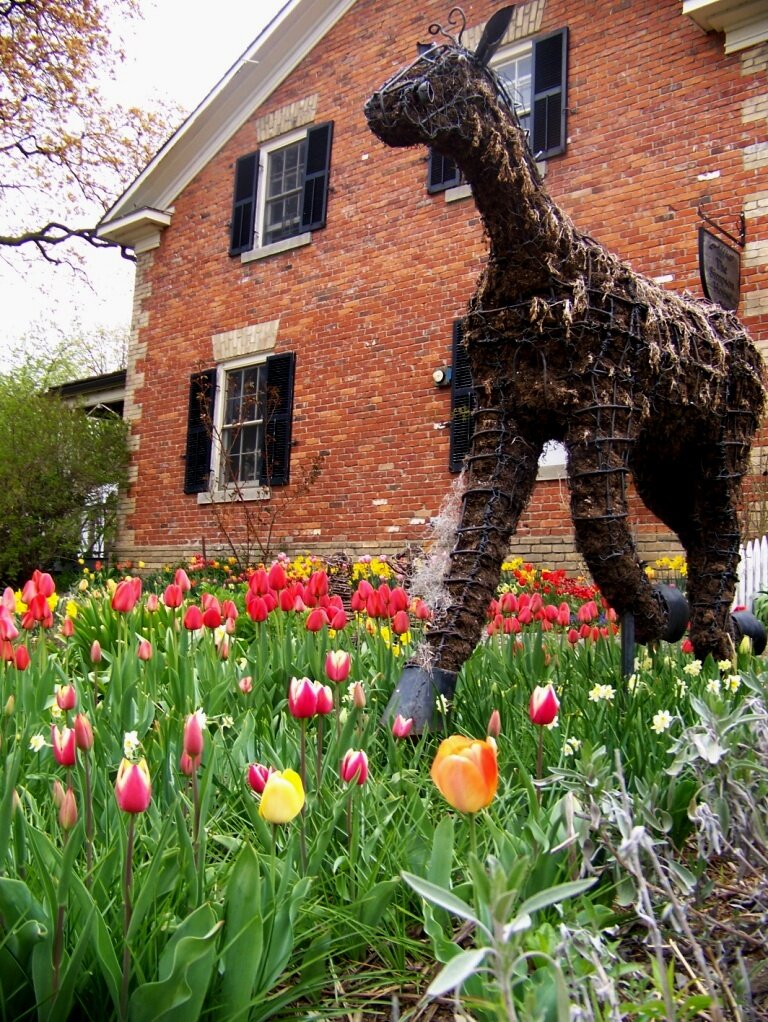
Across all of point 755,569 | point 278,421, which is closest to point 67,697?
point 755,569

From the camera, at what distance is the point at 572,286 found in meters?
2.65

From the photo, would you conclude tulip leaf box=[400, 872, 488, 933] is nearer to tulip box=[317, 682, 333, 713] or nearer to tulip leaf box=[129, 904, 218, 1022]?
tulip leaf box=[129, 904, 218, 1022]

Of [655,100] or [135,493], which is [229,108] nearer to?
[135,493]

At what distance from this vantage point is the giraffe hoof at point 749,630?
11.6 ft

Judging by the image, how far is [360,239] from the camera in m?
11.1

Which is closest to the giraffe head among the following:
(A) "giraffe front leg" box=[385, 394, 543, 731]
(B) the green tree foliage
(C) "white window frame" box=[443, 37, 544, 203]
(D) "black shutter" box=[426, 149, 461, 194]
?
(A) "giraffe front leg" box=[385, 394, 543, 731]

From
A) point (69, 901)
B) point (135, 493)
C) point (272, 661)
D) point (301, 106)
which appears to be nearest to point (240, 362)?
point (135, 493)

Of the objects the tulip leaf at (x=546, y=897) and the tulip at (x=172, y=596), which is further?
the tulip at (x=172, y=596)

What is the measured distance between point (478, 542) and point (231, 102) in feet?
40.4

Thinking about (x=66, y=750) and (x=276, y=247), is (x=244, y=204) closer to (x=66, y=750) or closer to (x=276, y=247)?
(x=276, y=247)

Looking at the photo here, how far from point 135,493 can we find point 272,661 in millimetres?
10597

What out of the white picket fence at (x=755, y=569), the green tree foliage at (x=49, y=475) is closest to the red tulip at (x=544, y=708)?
the white picket fence at (x=755, y=569)

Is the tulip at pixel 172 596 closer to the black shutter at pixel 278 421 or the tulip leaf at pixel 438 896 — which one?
the tulip leaf at pixel 438 896

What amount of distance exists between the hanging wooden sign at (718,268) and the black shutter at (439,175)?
3.57 meters
